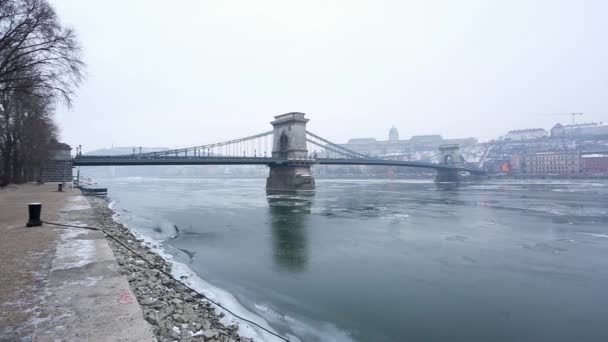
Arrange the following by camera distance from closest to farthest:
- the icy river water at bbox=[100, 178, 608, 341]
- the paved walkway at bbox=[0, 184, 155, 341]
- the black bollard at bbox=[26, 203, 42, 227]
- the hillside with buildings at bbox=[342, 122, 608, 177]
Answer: the paved walkway at bbox=[0, 184, 155, 341], the icy river water at bbox=[100, 178, 608, 341], the black bollard at bbox=[26, 203, 42, 227], the hillside with buildings at bbox=[342, 122, 608, 177]

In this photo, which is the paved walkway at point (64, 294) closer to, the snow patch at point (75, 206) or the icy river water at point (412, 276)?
the icy river water at point (412, 276)

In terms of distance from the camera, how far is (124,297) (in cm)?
466

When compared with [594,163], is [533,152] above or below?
above

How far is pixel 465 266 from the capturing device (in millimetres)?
9492

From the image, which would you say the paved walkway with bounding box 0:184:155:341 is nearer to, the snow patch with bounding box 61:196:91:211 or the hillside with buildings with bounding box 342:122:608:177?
the snow patch with bounding box 61:196:91:211

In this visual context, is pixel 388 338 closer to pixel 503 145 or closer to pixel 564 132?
pixel 503 145

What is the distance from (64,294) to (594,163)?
10568 cm

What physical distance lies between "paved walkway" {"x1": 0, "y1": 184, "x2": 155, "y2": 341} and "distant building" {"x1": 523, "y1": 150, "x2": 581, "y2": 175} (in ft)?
325

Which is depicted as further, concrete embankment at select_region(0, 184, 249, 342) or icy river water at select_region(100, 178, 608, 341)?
icy river water at select_region(100, 178, 608, 341)

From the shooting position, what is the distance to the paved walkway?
367 cm

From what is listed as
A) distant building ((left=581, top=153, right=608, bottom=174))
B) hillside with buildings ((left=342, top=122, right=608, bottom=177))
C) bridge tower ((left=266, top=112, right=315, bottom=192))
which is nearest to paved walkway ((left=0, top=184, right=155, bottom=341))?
bridge tower ((left=266, top=112, right=315, bottom=192))

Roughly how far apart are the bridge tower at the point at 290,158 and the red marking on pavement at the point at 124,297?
4054cm

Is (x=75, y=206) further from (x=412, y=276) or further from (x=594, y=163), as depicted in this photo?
(x=594, y=163)

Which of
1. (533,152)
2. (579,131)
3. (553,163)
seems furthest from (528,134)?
(553,163)
